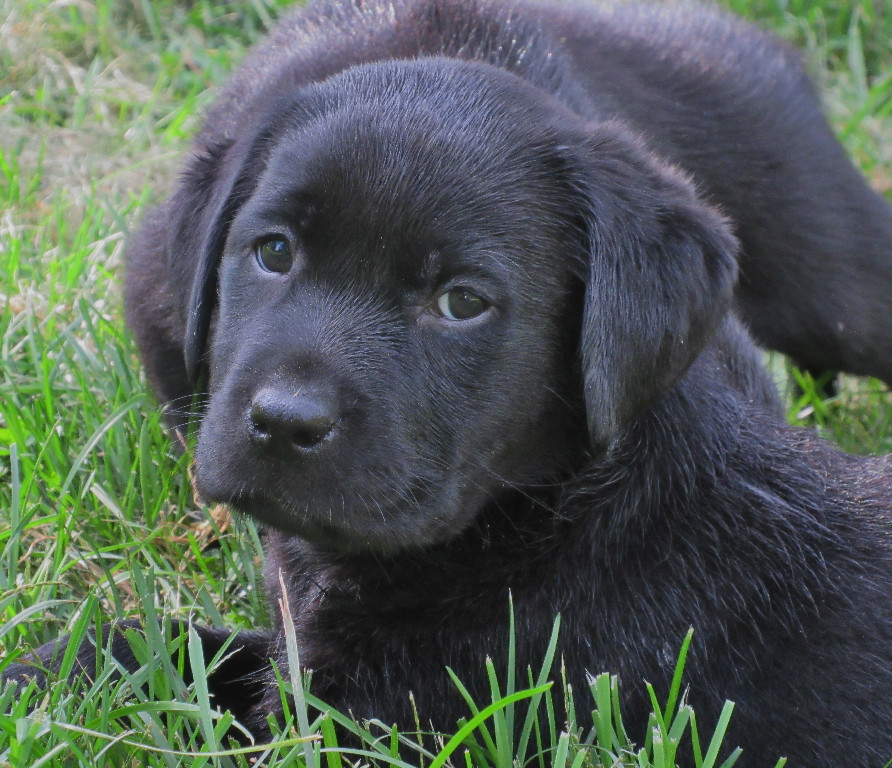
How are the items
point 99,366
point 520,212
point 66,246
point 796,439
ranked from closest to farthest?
point 520,212 → point 796,439 → point 99,366 → point 66,246

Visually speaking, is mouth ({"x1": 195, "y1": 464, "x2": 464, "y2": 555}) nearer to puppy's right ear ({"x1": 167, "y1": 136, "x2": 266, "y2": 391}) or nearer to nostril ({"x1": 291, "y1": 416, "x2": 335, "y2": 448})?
nostril ({"x1": 291, "y1": 416, "x2": 335, "y2": 448})

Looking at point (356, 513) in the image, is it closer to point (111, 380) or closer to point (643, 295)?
point (643, 295)

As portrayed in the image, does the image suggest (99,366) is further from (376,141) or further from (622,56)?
(622,56)

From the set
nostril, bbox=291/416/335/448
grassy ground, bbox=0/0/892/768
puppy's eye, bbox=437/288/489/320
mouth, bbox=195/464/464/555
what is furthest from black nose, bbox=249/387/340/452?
grassy ground, bbox=0/0/892/768

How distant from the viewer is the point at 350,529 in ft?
7.54

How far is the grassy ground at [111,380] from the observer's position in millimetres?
2258

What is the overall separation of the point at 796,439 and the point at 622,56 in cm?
143

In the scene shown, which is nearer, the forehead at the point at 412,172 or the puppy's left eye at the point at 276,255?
the forehead at the point at 412,172

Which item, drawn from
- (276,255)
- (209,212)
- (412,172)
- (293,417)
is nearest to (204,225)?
(209,212)

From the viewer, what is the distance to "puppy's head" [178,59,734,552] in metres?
2.27

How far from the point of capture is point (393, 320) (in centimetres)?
235

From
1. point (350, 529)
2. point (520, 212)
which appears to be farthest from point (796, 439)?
point (350, 529)

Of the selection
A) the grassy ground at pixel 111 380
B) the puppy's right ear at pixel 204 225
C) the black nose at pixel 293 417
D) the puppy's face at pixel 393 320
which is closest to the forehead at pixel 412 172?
the puppy's face at pixel 393 320

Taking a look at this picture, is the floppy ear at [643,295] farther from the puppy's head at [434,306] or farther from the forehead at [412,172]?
the forehead at [412,172]
